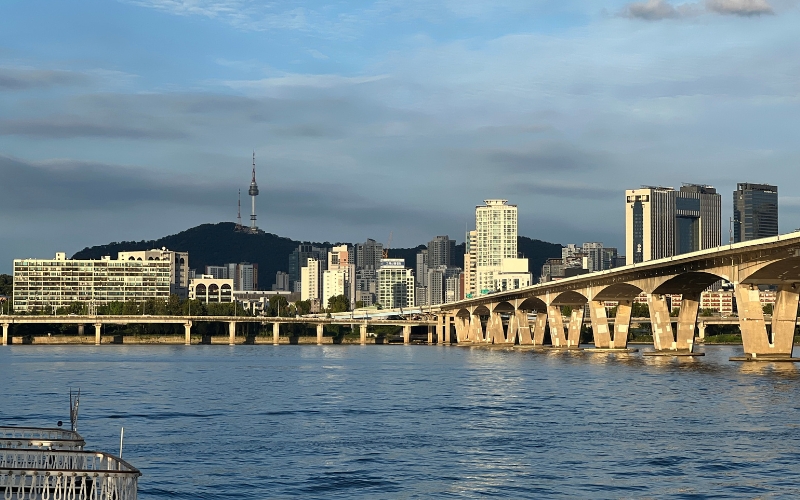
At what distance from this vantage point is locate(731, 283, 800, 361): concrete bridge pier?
4626 inches

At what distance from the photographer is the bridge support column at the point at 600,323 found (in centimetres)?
17038

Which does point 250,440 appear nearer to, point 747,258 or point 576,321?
point 747,258

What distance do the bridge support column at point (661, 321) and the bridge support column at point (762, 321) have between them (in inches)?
838

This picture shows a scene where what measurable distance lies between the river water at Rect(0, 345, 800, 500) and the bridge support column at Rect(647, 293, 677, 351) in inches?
1484

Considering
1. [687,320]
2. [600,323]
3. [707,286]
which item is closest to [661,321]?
[687,320]

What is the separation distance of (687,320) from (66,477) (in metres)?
124

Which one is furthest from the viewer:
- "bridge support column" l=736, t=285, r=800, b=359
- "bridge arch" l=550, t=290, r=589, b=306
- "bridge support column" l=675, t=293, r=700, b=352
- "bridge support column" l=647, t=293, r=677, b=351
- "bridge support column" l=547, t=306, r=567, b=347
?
"bridge support column" l=547, t=306, r=567, b=347

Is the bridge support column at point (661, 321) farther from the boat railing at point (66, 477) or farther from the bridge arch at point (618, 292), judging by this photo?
the boat railing at point (66, 477)

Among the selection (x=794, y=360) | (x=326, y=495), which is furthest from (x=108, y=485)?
(x=794, y=360)

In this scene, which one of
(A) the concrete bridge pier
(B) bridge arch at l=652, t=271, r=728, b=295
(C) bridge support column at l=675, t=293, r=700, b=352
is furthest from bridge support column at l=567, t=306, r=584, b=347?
(A) the concrete bridge pier

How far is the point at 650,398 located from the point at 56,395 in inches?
1674

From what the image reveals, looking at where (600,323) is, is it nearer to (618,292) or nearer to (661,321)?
(618,292)

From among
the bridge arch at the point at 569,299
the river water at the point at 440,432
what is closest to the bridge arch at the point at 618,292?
the bridge arch at the point at 569,299

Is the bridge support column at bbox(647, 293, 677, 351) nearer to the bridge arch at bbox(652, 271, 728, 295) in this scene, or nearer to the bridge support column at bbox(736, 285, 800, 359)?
the bridge arch at bbox(652, 271, 728, 295)
